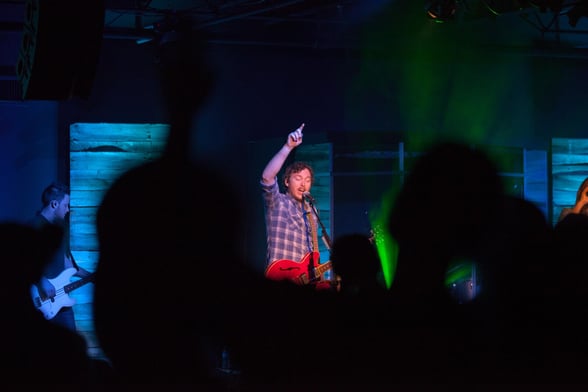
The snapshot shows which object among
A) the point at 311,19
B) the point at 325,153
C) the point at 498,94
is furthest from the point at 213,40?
the point at 498,94

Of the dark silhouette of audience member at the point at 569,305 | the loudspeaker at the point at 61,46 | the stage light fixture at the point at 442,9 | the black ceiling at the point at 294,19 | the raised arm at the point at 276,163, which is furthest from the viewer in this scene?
the black ceiling at the point at 294,19

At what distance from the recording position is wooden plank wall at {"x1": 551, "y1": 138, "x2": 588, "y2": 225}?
8328mm

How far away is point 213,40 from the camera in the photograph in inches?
280

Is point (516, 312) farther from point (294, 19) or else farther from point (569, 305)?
point (294, 19)

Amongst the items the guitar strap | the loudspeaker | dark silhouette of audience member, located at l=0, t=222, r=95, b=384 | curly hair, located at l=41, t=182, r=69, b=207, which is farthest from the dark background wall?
the loudspeaker

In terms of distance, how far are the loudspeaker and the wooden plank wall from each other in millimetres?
6362

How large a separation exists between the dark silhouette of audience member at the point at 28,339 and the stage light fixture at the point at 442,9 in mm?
3310

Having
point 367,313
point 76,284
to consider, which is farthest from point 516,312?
point 76,284

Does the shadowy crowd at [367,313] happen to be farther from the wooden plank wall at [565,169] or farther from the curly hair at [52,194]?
the wooden plank wall at [565,169]

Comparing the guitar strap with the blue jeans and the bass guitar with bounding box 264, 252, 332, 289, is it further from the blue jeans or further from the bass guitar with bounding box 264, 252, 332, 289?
the blue jeans

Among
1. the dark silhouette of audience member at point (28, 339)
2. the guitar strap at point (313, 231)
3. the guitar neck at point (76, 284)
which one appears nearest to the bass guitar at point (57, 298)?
the guitar neck at point (76, 284)

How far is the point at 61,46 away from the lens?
301 cm

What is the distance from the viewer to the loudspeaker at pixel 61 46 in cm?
296

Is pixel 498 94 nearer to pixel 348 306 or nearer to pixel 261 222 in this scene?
pixel 261 222
